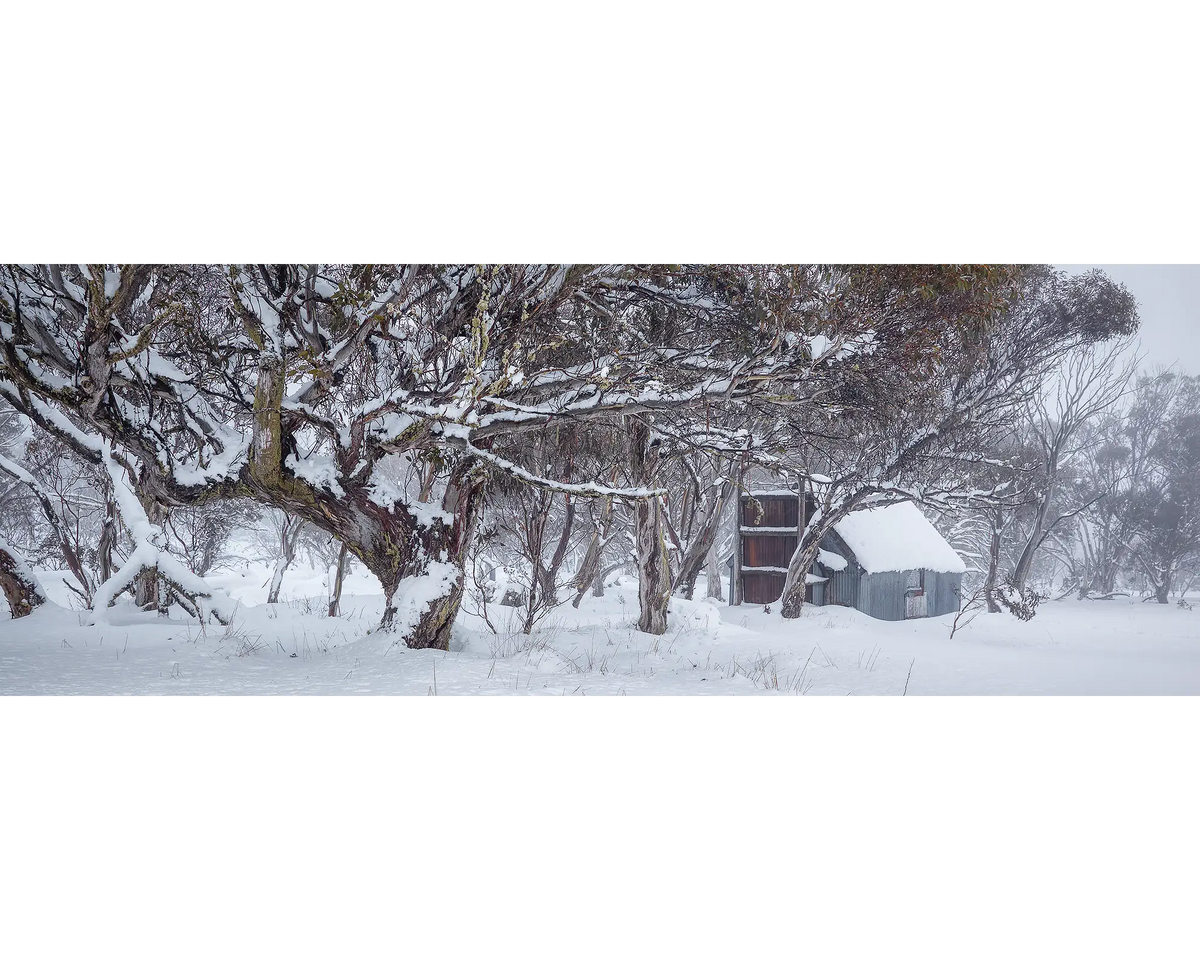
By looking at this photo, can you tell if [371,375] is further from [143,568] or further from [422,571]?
[143,568]

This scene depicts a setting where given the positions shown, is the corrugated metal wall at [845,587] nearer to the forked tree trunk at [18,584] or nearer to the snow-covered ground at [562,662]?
the snow-covered ground at [562,662]

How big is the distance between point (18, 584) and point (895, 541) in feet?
53.9

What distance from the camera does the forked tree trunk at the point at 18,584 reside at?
8367 millimetres

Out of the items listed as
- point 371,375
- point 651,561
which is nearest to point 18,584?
point 371,375

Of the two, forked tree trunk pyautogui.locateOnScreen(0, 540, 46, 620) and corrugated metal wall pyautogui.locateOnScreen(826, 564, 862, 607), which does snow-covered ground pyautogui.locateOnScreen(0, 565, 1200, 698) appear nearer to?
forked tree trunk pyautogui.locateOnScreen(0, 540, 46, 620)

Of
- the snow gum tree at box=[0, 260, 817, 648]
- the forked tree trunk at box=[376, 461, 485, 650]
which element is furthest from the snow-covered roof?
the forked tree trunk at box=[376, 461, 485, 650]

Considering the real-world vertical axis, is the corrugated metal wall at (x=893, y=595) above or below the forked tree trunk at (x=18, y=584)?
below

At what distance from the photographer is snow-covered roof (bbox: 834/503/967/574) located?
1571cm

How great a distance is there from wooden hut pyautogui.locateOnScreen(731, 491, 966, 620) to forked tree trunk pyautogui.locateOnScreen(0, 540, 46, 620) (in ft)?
40.4

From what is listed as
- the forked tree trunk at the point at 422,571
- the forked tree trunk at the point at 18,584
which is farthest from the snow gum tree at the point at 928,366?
the forked tree trunk at the point at 18,584

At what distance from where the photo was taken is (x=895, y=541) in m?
16.4
